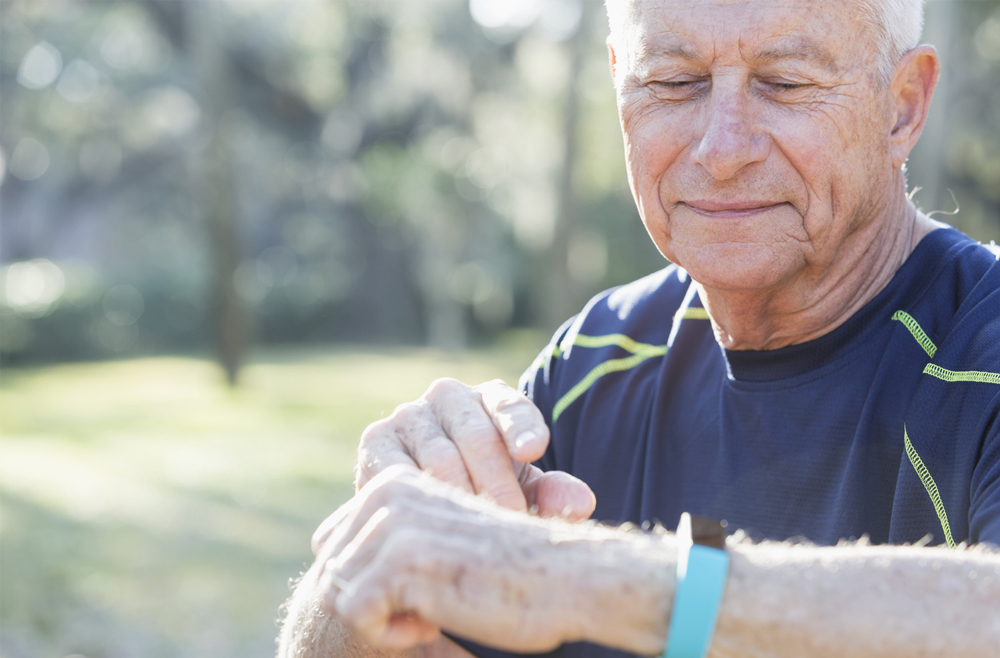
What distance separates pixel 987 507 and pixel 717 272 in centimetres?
74

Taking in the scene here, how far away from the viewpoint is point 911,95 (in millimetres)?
1954

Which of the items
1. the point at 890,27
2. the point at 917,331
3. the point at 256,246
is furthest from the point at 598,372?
the point at 256,246

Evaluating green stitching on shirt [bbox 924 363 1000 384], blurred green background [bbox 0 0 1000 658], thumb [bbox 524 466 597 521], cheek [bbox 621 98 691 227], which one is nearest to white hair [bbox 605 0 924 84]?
cheek [bbox 621 98 691 227]

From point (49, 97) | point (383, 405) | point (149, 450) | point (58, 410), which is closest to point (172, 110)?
point (49, 97)

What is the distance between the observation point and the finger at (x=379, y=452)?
170 cm

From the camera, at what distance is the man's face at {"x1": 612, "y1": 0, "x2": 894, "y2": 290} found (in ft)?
5.82

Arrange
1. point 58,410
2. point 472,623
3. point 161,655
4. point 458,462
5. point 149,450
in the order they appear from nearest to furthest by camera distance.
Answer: point 472,623
point 458,462
point 161,655
point 149,450
point 58,410

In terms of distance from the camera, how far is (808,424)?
1.88m

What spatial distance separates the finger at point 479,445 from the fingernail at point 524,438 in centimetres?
7

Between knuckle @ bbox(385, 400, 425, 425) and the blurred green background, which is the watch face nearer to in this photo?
knuckle @ bbox(385, 400, 425, 425)

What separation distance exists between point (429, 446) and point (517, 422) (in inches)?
7.1

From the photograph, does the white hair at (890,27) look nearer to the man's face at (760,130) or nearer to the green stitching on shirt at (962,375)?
the man's face at (760,130)

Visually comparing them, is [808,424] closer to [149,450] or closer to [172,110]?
[149,450]

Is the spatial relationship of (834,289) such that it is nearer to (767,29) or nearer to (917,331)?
(917,331)
